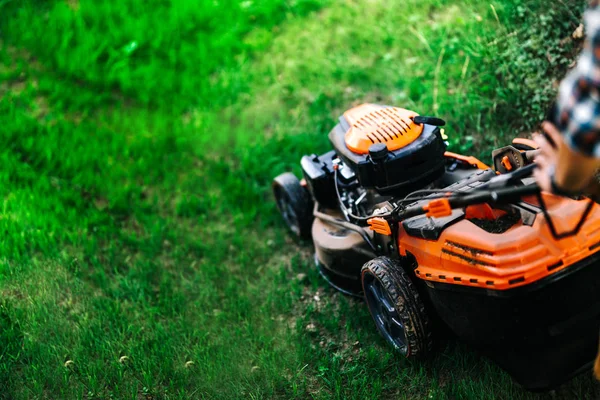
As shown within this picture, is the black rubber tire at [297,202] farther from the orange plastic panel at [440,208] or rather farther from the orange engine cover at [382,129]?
the orange plastic panel at [440,208]

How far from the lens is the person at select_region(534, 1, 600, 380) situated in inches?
78.3

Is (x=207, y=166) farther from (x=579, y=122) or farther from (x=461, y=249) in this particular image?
(x=579, y=122)

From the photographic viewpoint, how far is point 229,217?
16.1 feet

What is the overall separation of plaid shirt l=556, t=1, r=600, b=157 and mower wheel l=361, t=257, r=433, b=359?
133 centimetres

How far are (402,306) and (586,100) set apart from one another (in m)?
1.50

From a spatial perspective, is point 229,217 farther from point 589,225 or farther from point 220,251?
point 589,225

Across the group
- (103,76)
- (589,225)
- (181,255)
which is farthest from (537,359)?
(103,76)

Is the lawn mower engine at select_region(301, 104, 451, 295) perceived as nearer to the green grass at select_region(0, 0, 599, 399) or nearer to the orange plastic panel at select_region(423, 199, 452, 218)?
the green grass at select_region(0, 0, 599, 399)

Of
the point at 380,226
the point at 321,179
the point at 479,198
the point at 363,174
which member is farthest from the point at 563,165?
the point at 321,179

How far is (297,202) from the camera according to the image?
4.45 meters

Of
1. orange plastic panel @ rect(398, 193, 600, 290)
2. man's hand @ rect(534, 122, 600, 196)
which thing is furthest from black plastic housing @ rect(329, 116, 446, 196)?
man's hand @ rect(534, 122, 600, 196)

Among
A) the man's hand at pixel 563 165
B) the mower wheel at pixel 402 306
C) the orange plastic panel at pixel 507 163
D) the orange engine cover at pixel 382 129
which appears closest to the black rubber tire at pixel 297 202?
the orange engine cover at pixel 382 129

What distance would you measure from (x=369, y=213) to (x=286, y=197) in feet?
3.19

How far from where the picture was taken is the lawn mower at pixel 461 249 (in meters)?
2.62
